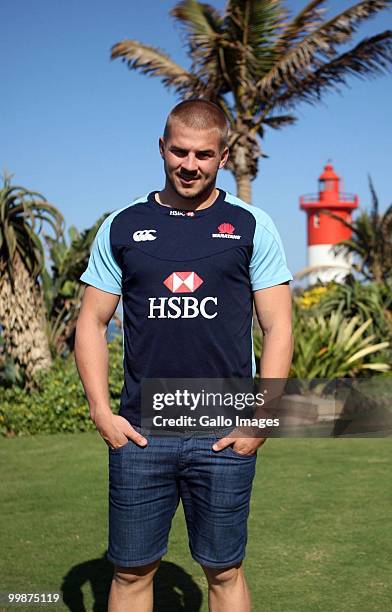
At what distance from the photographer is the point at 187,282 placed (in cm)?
281

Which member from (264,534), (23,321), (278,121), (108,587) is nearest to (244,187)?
(278,121)

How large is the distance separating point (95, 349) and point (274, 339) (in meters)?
0.66

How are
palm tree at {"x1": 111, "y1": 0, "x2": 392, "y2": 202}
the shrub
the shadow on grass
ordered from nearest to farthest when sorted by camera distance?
the shadow on grass
the shrub
palm tree at {"x1": 111, "y1": 0, "x2": 392, "y2": 202}

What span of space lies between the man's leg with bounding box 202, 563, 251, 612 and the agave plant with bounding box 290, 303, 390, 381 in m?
7.08

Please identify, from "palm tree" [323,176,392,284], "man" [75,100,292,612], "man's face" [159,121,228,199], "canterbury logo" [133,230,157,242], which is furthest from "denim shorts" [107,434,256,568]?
"palm tree" [323,176,392,284]

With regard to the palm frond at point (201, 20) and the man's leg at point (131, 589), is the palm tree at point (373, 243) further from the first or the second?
the man's leg at point (131, 589)

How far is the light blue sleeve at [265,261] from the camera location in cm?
291

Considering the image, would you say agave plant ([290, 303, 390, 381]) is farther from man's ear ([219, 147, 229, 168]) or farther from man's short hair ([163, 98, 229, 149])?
man's short hair ([163, 98, 229, 149])

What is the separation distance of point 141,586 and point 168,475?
0.45m

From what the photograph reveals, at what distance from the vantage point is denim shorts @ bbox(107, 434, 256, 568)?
A: 2.88 metres

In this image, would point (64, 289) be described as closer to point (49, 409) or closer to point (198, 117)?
point (49, 409)

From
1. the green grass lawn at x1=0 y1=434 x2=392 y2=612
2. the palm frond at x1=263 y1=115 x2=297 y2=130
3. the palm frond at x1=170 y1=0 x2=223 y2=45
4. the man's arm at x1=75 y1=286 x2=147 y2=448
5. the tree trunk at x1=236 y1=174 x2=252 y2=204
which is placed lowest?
the green grass lawn at x1=0 y1=434 x2=392 y2=612

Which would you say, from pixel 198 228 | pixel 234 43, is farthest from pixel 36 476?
pixel 234 43

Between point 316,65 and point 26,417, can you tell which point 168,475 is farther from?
point 316,65
